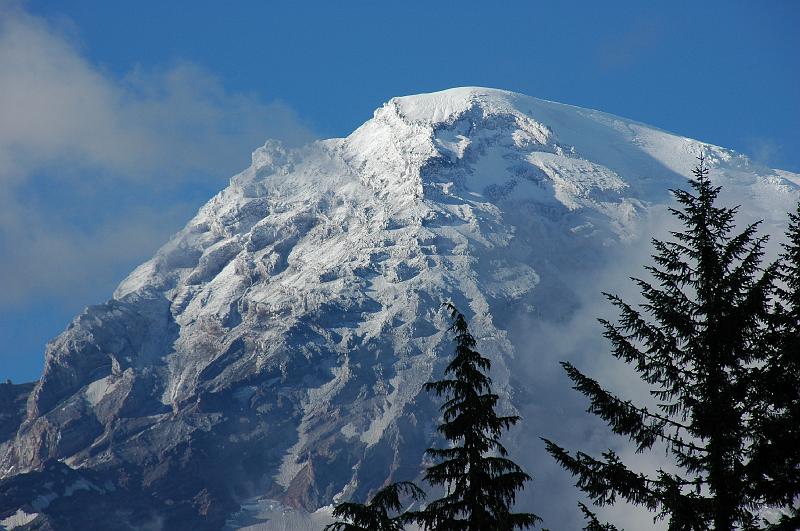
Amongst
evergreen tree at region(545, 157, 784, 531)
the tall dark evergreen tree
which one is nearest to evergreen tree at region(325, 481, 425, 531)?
evergreen tree at region(545, 157, 784, 531)

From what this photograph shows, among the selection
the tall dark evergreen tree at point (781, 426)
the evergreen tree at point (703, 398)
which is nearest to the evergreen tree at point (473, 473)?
the evergreen tree at point (703, 398)

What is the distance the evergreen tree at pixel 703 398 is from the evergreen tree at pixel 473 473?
2.84 metres

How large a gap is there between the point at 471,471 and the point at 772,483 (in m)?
9.31

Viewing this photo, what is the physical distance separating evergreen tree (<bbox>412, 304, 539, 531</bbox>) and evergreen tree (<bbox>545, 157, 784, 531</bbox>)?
284cm

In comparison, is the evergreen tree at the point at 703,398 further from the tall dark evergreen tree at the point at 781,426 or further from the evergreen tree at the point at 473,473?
the evergreen tree at the point at 473,473

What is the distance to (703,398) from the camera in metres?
31.2

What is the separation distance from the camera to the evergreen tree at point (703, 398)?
30.2m

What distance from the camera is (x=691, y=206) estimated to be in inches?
1324

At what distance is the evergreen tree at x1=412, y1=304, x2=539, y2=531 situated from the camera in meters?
33.5

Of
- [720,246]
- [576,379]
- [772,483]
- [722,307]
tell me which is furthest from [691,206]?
[772,483]

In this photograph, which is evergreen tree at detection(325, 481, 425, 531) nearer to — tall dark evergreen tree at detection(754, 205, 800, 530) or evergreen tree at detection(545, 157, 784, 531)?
evergreen tree at detection(545, 157, 784, 531)

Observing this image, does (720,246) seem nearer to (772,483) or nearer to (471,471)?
(772,483)

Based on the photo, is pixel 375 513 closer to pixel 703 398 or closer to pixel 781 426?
pixel 703 398

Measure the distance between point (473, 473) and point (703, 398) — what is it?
7.70 m
